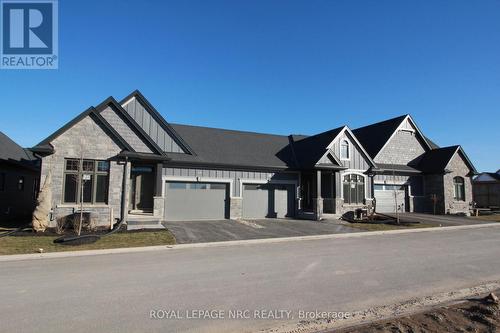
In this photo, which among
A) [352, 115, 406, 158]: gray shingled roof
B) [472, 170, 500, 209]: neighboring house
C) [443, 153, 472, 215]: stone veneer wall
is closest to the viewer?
[443, 153, 472, 215]: stone veneer wall

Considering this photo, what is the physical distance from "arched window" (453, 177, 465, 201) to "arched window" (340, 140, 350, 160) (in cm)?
1139

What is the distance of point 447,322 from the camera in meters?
5.12

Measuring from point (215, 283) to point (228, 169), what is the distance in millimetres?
15461

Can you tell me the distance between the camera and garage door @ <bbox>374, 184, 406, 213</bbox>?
2778 centimetres

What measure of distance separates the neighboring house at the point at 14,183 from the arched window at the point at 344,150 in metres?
21.4

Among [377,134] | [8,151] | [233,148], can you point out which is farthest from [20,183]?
[377,134]

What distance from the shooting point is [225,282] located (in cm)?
748

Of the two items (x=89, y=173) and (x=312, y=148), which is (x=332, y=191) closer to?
(x=312, y=148)

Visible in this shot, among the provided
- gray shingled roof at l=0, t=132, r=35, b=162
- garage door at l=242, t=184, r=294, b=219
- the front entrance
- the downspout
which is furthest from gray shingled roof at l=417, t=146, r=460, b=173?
gray shingled roof at l=0, t=132, r=35, b=162

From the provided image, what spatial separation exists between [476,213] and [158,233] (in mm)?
27610

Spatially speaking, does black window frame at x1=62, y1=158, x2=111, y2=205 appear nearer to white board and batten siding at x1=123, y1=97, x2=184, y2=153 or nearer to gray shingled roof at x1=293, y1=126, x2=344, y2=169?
white board and batten siding at x1=123, y1=97, x2=184, y2=153

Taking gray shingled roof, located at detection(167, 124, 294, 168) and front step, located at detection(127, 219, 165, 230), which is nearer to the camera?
front step, located at detection(127, 219, 165, 230)

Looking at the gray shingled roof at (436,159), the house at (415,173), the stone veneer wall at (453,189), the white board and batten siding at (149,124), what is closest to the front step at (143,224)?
the white board and batten siding at (149,124)

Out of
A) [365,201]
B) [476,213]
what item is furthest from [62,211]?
[476,213]
